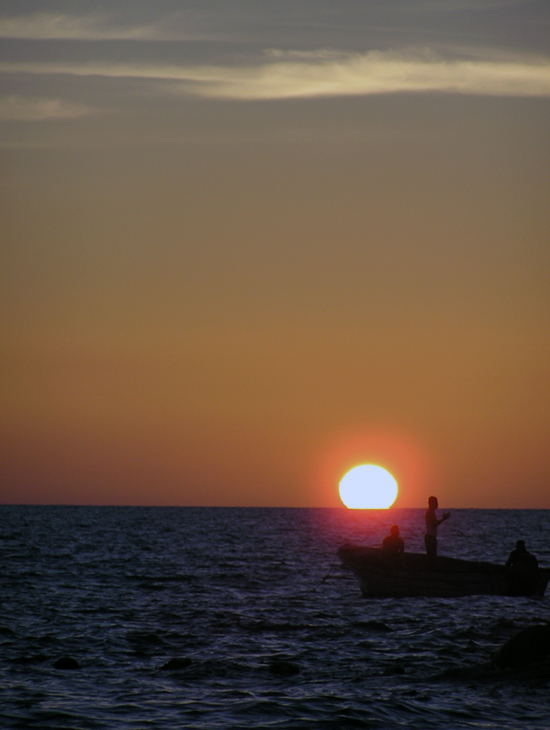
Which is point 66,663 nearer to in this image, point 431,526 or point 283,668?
point 283,668

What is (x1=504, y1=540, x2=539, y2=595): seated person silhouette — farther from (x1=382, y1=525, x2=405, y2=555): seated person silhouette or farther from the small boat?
(x1=382, y1=525, x2=405, y2=555): seated person silhouette

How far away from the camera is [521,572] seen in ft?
93.9

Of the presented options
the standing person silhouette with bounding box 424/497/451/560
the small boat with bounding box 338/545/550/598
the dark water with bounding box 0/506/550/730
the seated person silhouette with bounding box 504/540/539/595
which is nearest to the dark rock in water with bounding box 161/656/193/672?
the dark water with bounding box 0/506/550/730

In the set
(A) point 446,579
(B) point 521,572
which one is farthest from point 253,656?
(B) point 521,572

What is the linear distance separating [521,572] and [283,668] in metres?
13.5

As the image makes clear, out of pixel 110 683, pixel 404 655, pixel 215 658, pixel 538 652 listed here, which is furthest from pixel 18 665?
pixel 538 652

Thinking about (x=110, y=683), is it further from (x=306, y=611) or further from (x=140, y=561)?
(x=140, y=561)

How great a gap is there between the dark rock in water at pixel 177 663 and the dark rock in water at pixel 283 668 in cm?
171

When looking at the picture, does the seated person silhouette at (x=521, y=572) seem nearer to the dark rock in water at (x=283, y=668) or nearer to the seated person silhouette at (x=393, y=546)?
the seated person silhouette at (x=393, y=546)

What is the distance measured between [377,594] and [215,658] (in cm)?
1185

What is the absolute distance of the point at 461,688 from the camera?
1627cm

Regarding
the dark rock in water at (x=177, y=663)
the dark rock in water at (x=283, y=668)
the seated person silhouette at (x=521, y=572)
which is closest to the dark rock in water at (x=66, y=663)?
the dark rock in water at (x=177, y=663)

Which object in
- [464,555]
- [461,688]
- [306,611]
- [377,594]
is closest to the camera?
[461,688]

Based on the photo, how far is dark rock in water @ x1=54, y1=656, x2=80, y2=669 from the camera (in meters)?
18.0
